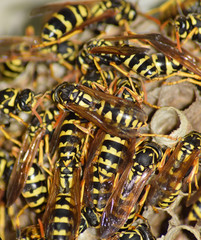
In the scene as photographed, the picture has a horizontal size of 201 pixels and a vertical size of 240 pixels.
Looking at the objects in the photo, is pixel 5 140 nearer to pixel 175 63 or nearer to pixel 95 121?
pixel 95 121

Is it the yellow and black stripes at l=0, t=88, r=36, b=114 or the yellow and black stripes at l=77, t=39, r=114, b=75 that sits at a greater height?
the yellow and black stripes at l=77, t=39, r=114, b=75

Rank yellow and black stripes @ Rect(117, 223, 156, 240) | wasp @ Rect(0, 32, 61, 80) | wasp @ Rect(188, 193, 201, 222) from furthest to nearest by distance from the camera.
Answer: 1. wasp @ Rect(0, 32, 61, 80)
2. yellow and black stripes @ Rect(117, 223, 156, 240)
3. wasp @ Rect(188, 193, 201, 222)

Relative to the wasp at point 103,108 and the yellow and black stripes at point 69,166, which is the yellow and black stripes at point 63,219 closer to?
the yellow and black stripes at point 69,166

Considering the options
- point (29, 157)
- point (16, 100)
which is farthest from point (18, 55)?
point (29, 157)

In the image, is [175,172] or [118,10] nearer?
[175,172]

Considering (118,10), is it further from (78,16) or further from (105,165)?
(105,165)

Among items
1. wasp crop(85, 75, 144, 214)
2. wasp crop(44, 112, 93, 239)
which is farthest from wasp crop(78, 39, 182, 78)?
wasp crop(44, 112, 93, 239)

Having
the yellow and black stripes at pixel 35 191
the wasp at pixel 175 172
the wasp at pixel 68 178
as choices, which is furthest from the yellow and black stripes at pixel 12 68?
the wasp at pixel 175 172

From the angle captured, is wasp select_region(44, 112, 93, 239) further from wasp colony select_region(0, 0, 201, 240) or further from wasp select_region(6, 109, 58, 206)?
wasp select_region(6, 109, 58, 206)
